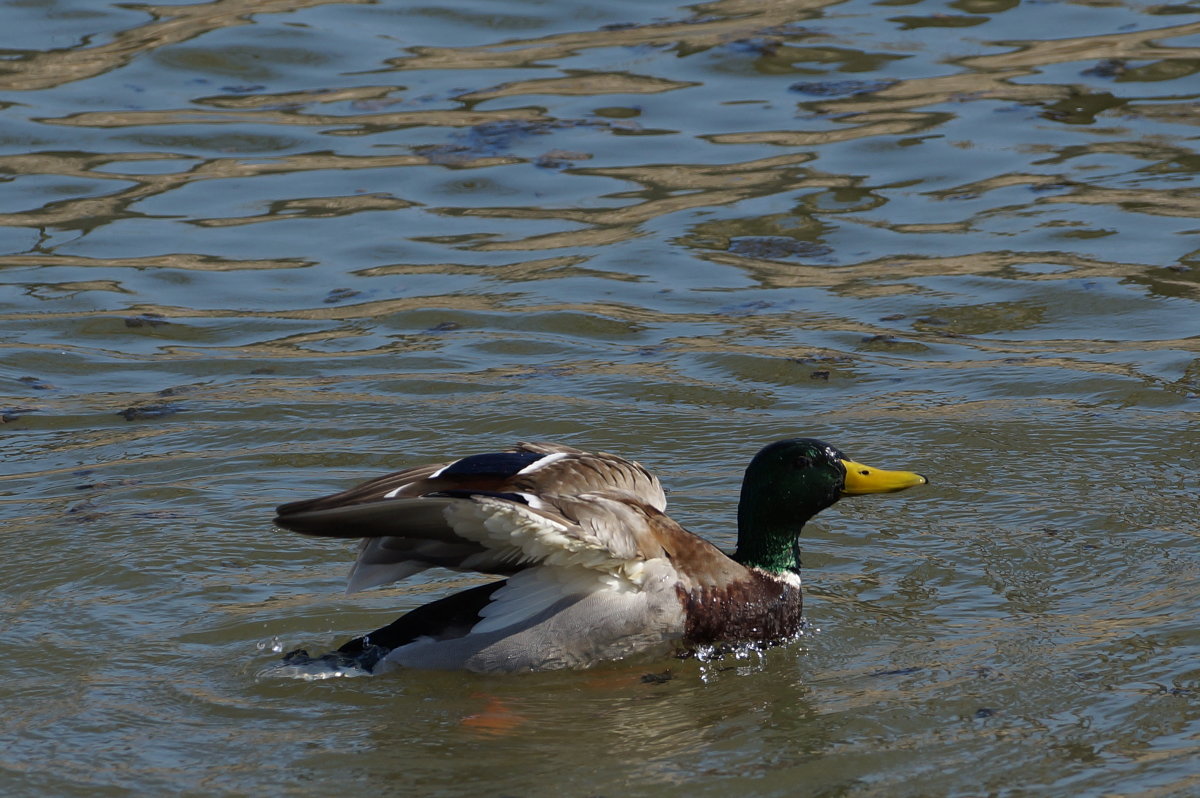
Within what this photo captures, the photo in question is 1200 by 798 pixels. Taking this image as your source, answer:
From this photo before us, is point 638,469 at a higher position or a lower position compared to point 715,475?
higher

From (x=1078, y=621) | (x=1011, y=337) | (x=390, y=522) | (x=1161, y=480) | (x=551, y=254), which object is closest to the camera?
(x=390, y=522)

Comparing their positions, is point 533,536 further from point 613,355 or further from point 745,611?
point 613,355

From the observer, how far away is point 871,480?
21.2ft

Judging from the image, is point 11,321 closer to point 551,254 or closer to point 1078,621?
point 551,254

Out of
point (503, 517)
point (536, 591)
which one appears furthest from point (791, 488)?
point (503, 517)

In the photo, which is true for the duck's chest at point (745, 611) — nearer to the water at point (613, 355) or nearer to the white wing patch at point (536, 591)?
the water at point (613, 355)

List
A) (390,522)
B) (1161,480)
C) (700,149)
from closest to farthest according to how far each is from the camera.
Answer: (390,522) < (1161,480) < (700,149)

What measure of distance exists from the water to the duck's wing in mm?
464

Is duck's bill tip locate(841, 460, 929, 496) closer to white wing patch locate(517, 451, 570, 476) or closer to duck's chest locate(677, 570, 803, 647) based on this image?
duck's chest locate(677, 570, 803, 647)

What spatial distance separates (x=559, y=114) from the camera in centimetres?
1277

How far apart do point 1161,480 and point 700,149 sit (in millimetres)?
5389

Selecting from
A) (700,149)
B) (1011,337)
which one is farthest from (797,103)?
(1011,337)

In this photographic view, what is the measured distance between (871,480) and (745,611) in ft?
2.21

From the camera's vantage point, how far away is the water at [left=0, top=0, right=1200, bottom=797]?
18.5 feet
